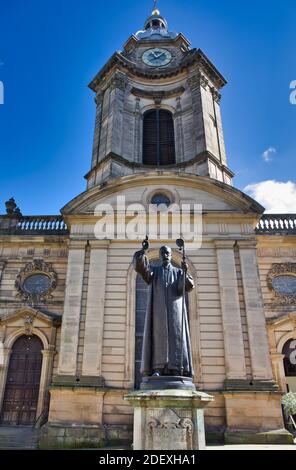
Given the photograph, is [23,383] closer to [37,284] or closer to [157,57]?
[37,284]

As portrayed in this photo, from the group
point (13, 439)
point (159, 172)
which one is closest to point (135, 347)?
point (13, 439)

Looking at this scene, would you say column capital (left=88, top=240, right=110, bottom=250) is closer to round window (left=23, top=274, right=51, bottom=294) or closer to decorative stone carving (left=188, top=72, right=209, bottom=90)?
round window (left=23, top=274, right=51, bottom=294)

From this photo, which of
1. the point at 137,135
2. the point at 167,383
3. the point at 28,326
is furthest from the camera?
the point at 137,135

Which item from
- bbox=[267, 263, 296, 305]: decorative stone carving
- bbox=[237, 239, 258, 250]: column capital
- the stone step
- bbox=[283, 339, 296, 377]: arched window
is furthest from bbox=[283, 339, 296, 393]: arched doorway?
the stone step

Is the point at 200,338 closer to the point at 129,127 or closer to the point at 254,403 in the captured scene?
the point at 254,403

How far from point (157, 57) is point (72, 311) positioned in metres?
20.6

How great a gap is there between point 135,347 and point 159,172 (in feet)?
26.2

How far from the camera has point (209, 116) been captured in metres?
22.0

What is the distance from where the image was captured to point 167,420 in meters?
5.74

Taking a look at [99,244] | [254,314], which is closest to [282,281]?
[254,314]

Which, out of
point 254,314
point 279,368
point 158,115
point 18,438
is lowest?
point 18,438

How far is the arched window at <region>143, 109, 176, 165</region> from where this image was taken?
2137 centimetres

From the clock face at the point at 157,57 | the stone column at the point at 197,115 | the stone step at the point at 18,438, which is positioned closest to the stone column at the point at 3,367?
the stone step at the point at 18,438

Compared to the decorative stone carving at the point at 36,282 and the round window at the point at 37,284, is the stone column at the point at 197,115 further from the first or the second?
the round window at the point at 37,284
